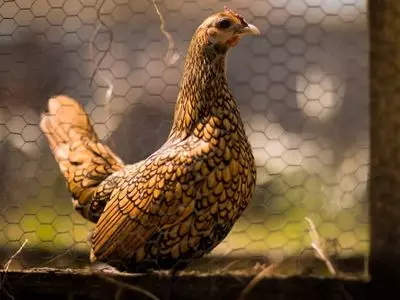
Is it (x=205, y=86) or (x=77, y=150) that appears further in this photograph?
(x=77, y=150)

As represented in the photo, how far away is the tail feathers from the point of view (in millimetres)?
1104

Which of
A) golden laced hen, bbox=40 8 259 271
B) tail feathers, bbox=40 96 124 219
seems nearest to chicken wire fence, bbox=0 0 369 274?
tail feathers, bbox=40 96 124 219

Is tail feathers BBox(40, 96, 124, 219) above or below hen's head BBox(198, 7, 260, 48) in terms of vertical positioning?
below

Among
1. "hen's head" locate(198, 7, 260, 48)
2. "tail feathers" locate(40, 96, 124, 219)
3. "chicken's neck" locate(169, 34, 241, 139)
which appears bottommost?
"tail feathers" locate(40, 96, 124, 219)

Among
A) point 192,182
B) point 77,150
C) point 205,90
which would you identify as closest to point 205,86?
point 205,90

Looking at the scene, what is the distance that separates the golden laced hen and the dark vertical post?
0.71 feet

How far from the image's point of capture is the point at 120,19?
123 centimetres

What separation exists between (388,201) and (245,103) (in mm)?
326

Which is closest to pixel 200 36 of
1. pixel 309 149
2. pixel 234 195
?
pixel 234 195

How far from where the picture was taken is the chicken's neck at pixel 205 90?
973 millimetres

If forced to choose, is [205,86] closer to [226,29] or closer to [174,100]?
[226,29]

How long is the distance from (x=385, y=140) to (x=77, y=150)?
0.51m

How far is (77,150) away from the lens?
1.13 meters

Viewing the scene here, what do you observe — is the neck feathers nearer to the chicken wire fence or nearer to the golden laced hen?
the golden laced hen
